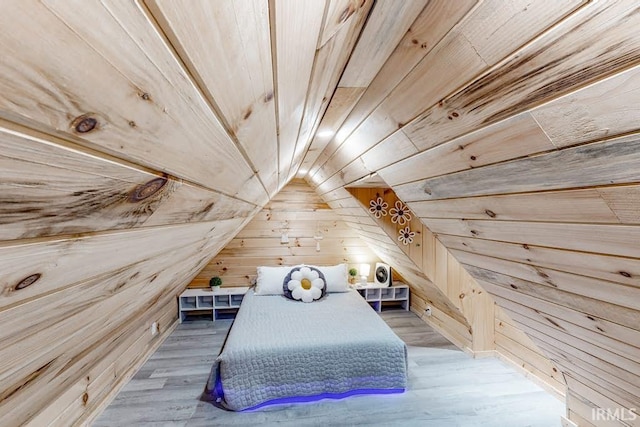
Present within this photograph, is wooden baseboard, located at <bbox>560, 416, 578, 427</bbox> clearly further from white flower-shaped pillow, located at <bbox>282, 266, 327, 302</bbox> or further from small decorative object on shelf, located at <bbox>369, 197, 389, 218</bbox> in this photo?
white flower-shaped pillow, located at <bbox>282, 266, 327, 302</bbox>

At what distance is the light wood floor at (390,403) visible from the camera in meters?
2.18

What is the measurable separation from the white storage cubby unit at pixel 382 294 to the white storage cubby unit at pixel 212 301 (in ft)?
5.38

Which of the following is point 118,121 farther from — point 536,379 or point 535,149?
point 536,379

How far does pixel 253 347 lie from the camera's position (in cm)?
242

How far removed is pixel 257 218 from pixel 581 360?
11.8 ft

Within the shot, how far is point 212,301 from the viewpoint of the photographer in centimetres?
408

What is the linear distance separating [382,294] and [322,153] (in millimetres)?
2793

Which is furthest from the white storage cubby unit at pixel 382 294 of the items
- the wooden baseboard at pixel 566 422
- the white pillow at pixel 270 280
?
the wooden baseboard at pixel 566 422

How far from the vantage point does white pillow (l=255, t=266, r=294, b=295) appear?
386cm

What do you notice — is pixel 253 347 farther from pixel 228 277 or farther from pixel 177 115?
pixel 177 115

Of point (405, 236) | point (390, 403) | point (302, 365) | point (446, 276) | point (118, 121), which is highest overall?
point (118, 121)

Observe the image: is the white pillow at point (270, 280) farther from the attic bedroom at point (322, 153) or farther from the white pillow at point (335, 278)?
the attic bedroom at point (322, 153)

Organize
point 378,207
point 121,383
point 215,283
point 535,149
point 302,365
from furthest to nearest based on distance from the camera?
point 215,283, point 378,207, point 121,383, point 302,365, point 535,149

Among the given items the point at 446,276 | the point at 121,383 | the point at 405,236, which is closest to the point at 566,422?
the point at 446,276
